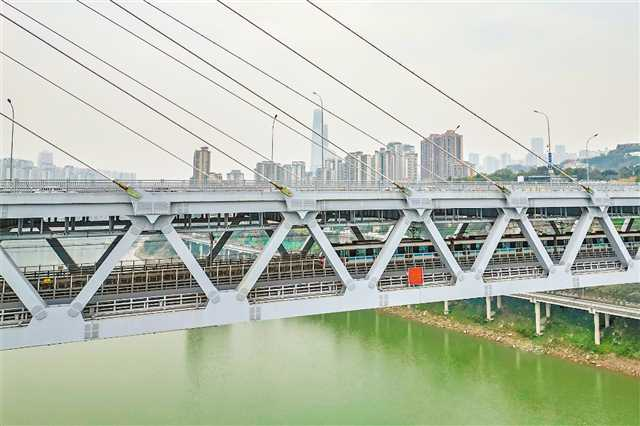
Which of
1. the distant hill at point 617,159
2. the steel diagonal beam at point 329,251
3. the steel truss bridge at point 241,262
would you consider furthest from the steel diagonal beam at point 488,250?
the distant hill at point 617,159

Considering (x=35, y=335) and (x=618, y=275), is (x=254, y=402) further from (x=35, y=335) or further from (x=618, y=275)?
(x=618, y=275)

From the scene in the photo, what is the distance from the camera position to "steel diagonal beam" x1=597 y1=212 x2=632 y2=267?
16609 mm

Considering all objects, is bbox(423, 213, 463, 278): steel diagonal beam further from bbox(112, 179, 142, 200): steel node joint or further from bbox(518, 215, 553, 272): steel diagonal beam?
bbox(112, 179, 142, 200): steel node joint

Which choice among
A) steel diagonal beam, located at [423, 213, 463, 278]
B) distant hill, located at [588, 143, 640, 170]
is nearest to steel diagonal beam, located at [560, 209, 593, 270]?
steel diagonal beam, located at [423, 213, 463, 278]

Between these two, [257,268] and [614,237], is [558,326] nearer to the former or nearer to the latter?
[614,237]

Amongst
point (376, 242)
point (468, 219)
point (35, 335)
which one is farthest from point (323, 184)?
point (35, 335)

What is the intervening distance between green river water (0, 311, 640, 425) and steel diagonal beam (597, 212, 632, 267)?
25.4 ft

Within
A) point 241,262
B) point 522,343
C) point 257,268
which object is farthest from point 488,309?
point 257,268

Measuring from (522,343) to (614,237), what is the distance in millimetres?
14737

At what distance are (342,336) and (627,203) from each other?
22.3m

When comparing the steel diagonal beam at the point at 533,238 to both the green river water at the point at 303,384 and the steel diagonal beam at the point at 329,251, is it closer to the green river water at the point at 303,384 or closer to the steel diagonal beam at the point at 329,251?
the steel diagonal beam at the point at 329,251

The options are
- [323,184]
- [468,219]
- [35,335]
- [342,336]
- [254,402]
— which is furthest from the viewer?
[342,336]

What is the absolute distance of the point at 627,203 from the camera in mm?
17438

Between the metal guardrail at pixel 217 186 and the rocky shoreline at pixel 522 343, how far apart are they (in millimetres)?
14568
